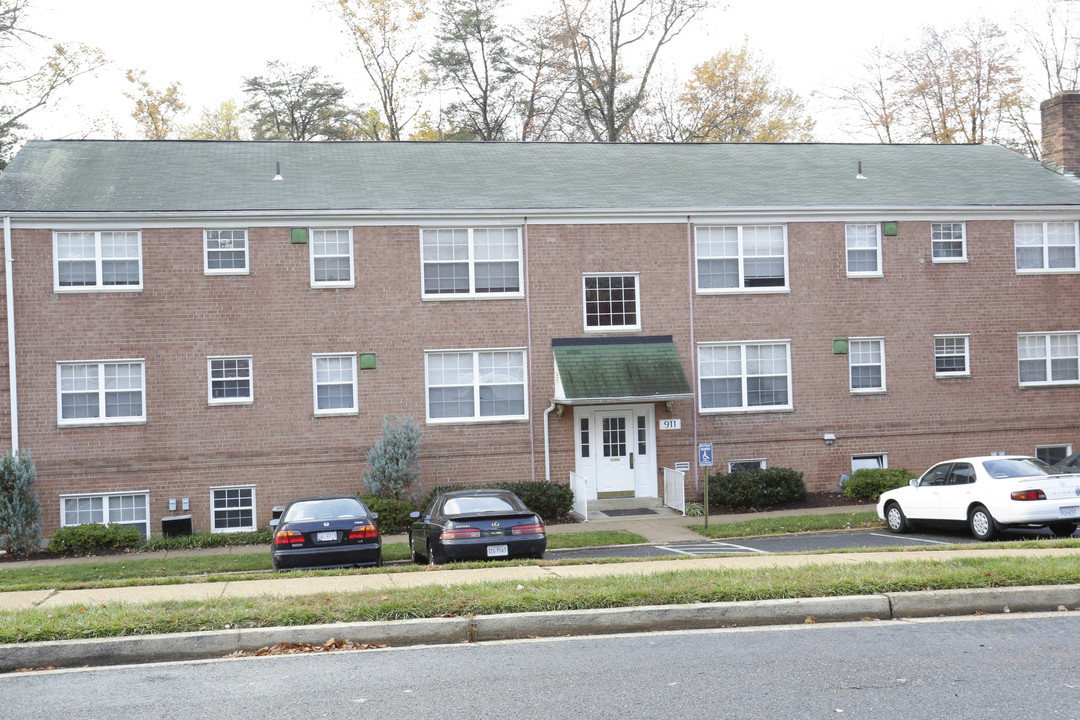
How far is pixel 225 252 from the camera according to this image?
22969 millimetres

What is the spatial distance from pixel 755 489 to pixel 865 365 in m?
4.77

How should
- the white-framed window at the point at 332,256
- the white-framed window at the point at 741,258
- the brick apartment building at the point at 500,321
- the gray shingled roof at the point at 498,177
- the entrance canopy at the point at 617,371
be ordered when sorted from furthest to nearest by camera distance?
1. the white-framed window at the point at 741,258
2. the gray shingled roof at the point at 498,177
3. the white-framed window at the point at 332,256
4. the entrance canopy at the point at 617,371
5. the brick apartment building at the point at 500,321

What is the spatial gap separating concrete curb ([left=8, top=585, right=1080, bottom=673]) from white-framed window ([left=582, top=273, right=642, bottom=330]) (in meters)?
15.1

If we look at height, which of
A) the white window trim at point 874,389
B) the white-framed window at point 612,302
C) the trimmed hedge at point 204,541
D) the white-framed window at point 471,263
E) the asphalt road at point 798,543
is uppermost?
the white-framed window at point 471,263

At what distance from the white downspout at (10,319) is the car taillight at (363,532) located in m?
10.7

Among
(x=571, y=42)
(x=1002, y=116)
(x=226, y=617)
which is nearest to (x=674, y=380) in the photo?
(x=226, y=617)

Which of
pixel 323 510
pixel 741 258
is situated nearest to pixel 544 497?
pixel 323 510

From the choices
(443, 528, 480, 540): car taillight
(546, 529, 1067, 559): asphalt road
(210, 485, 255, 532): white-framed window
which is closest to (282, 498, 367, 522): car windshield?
(443, 528, 480, 540): car taillight

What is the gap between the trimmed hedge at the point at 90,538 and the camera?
20.5 m

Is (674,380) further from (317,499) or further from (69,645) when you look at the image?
(69,645)

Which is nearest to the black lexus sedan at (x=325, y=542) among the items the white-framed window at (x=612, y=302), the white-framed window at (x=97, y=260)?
the white-framed window at (x=97, y=260)

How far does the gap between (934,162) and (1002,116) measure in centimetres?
1928

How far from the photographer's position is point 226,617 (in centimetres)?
930

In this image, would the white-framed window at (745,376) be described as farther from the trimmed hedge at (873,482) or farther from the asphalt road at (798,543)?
the asphalt road at (798,543)
